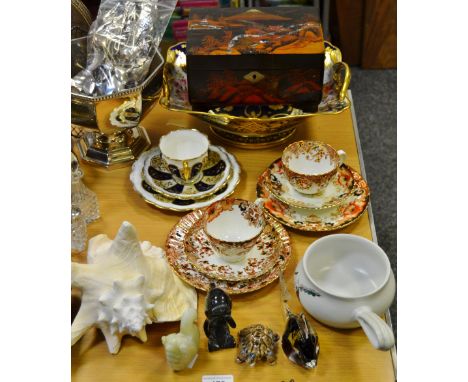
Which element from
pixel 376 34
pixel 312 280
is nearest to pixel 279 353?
pixel 312 280

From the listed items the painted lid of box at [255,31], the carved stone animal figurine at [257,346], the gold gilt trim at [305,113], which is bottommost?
the carved stone animal figurine at [257,346]

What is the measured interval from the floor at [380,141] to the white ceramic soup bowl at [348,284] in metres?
0.74

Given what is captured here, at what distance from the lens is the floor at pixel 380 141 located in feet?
6.12

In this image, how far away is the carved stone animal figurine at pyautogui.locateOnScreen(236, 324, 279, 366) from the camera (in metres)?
0.85

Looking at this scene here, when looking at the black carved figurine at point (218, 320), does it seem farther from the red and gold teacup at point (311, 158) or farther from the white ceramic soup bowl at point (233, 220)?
the red and gold teacup at point (311, 158)

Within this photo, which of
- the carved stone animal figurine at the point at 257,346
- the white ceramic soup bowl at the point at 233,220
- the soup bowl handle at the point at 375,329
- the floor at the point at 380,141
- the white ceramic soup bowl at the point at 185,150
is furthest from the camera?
the floor at the point at 380,141

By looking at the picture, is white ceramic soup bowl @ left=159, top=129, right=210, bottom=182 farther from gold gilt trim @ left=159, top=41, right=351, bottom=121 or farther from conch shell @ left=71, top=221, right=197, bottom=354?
conch shell @ left=71, top=221, right=197, bottom=354

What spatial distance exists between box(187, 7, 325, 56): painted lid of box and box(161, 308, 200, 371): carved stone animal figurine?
1.77 ft

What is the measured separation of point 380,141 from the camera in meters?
2.14

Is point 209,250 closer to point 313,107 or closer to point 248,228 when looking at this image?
point 248,228

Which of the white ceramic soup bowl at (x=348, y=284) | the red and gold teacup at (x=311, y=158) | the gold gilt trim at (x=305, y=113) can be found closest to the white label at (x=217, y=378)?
the white ceramic soup bowl at (x=348, y=284)

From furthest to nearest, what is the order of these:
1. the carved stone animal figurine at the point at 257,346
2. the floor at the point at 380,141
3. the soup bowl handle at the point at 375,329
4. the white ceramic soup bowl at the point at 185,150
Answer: the floor at the point at 380,141 → the white ceramic soup bowl at the point at 185,150 → the carved stone animal figurine at the point at 257,346 → the soup bowl handle at the point at 375,329

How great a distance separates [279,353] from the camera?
2.85ft

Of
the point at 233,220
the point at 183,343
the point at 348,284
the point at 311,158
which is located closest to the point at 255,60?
the point at 311,158
